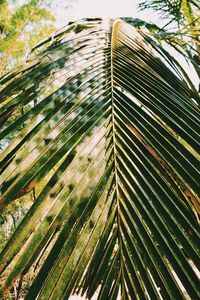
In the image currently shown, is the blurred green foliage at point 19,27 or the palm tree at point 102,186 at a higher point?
the blurred green foliage at point 19,27

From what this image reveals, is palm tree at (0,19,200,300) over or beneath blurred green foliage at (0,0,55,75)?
beneath

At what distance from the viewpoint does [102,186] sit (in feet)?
1.44

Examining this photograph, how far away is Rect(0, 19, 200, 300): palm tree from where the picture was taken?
0.37 metres

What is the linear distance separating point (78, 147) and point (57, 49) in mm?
361

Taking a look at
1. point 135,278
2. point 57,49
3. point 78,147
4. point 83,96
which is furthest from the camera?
point 57,49

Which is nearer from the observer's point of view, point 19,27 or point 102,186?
point 102,186

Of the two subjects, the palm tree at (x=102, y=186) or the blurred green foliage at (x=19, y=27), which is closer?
the palm tree at (x=102, y=186)

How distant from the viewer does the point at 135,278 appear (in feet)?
1.23

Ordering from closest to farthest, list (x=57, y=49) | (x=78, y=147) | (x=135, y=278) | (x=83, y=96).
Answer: (x=135, y=278) → (x=78, y=147) → (x=83, y=96) → (x=57, y=49)

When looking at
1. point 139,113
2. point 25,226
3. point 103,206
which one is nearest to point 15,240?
point 25,226

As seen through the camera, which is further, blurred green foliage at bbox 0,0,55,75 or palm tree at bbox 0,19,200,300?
blurred green foliage at bbox 0,0,55,75

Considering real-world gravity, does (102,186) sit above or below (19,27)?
below

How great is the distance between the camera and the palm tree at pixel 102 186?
0.37 m

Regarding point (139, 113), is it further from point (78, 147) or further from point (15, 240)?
point (15, 240)
